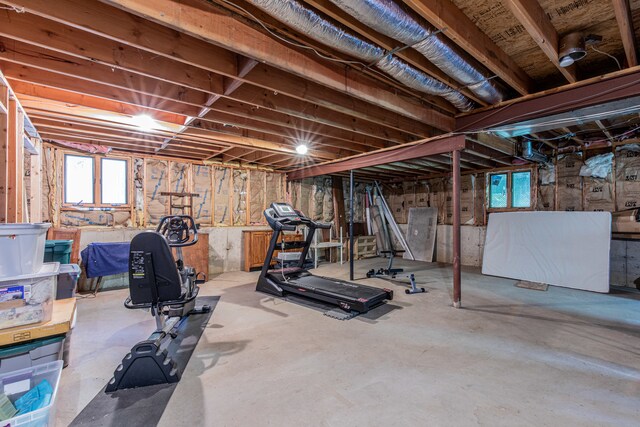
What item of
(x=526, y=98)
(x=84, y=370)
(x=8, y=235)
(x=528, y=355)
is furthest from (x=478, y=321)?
(x=8, y=235)

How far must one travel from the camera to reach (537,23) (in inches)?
76.6

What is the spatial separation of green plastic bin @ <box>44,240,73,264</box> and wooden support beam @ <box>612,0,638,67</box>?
5.72 metres

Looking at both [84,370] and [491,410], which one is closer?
[491,410]

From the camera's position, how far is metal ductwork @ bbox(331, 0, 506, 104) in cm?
166

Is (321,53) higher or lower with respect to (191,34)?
higher

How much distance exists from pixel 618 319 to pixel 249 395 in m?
4.45

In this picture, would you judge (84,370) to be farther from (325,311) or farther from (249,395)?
(325,311)

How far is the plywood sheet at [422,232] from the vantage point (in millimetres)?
7727

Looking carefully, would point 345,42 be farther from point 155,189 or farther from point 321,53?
point 155,189

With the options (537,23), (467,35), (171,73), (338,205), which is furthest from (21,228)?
(338,205)

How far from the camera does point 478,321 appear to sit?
3.42 metres

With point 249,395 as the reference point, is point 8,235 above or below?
above

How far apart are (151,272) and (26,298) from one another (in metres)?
0.74

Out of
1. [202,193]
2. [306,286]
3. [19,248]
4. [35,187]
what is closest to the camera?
[19,248]
